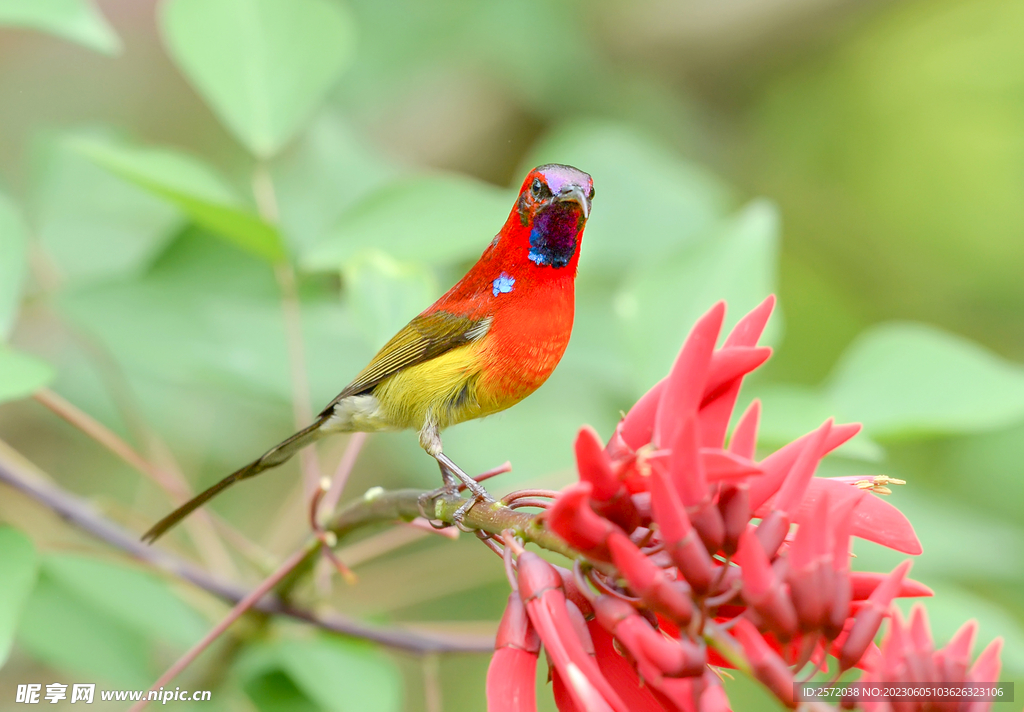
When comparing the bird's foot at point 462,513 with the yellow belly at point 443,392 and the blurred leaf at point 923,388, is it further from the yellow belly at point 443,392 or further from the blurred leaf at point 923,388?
the blurred leaf at point 923,388

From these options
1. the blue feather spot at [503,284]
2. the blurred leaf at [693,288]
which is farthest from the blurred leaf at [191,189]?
the blurred leaf at [693,288]

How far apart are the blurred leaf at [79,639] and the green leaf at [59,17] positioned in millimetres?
1132

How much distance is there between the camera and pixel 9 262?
175 centimetres

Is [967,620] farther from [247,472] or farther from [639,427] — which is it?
[247,472]

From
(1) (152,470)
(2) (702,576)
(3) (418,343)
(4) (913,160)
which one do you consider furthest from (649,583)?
(4) (913,160)

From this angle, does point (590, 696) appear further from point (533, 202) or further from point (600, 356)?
point (600, 356)

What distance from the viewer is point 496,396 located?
156 centimetres

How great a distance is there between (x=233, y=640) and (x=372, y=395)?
662 mm

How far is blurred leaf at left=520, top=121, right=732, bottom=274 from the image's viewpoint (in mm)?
2830

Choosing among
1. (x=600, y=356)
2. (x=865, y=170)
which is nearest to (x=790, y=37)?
(x=865, y=170)

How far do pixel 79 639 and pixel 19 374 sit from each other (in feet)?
2.63

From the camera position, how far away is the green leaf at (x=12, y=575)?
4.18 feet

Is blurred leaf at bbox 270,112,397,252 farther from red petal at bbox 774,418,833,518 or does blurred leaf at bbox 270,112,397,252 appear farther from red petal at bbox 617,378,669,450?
red petal at bbox 774,418,833,518

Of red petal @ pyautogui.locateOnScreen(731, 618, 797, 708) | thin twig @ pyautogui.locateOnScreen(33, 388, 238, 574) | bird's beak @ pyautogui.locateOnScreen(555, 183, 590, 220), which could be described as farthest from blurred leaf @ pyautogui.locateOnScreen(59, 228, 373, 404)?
red petal @ pyautogui.locateOnScreen(731, 618, 797, 708)
